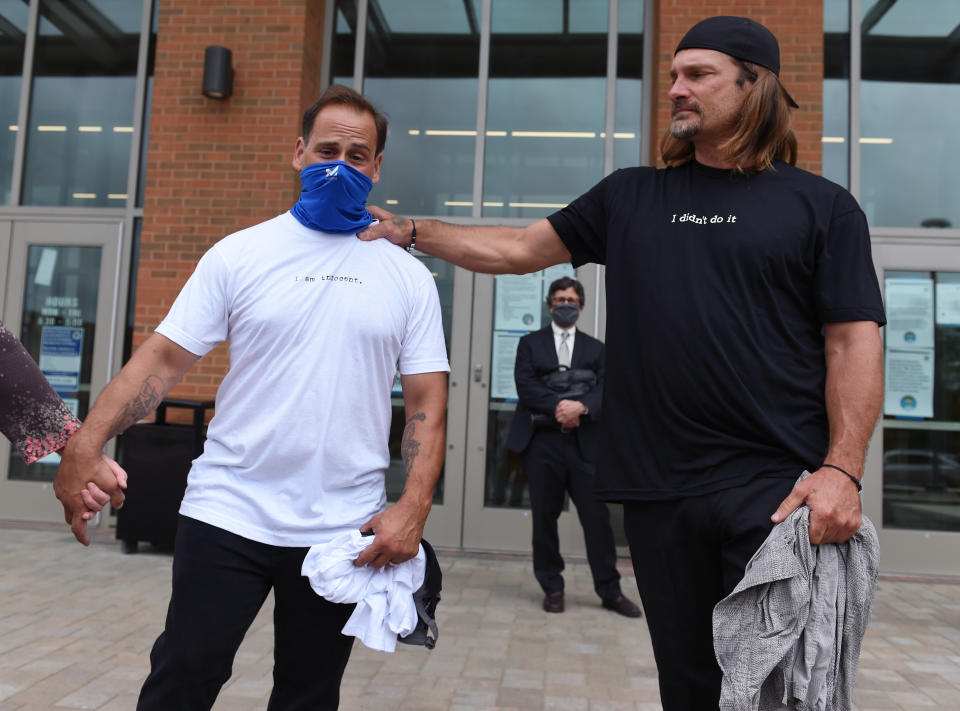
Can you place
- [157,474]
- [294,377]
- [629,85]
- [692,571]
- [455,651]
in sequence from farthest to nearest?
[629,85] → [157,474] → [455,651] → [294,377] → [692,571]

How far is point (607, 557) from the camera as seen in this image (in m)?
5.12

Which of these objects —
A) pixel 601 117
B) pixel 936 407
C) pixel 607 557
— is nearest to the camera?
pixel 607 557

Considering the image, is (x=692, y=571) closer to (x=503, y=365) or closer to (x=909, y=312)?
(x=503, y=365)

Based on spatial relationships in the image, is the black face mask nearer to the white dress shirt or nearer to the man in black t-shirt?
the white dress shirt

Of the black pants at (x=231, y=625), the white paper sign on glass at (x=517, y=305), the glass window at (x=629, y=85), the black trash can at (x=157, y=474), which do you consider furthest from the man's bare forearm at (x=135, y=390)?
the glass window at (x=629, y=85)

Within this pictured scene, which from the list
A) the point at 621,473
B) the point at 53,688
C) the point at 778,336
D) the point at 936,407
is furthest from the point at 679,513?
the point at 936,407

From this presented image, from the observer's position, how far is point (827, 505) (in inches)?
68.6

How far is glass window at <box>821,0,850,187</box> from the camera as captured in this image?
7.07 m

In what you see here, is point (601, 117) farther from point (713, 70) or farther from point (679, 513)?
point (679, 513)

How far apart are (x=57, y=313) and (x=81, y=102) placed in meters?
1.98

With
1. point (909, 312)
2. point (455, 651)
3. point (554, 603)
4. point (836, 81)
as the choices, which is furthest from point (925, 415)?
point (455, 651)

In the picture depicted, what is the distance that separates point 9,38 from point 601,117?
5.56 m

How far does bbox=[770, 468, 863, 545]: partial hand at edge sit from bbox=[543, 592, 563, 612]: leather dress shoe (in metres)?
3.54

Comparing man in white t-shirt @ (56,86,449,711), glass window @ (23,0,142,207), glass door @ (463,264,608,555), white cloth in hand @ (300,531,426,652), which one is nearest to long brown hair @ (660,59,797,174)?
man in white t-shirt @ (56,86,449,711)
